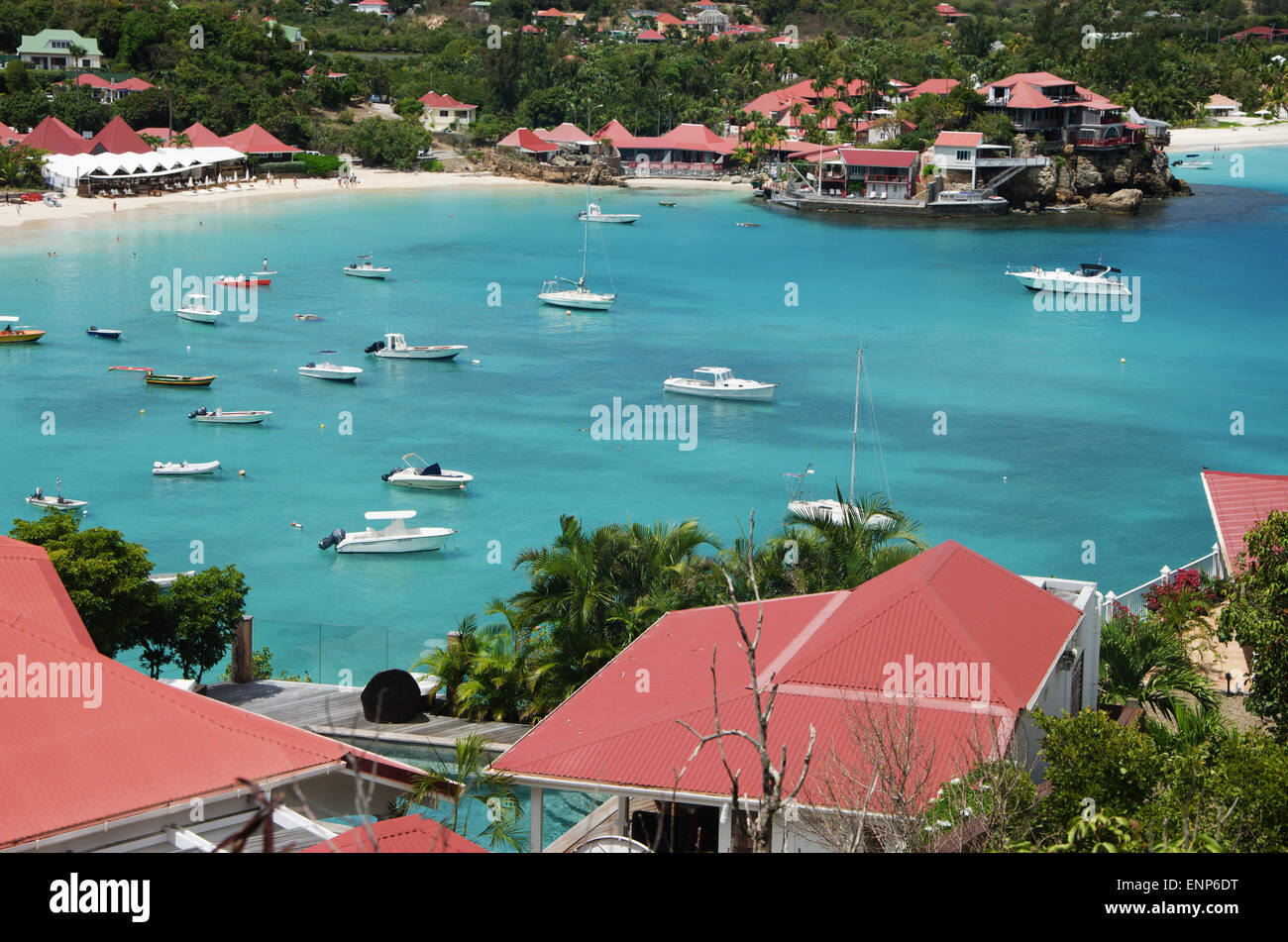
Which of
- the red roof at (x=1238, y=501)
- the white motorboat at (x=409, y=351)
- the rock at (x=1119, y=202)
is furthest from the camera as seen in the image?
the rock at (x=1119, y=202)

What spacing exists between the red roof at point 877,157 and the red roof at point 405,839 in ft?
313

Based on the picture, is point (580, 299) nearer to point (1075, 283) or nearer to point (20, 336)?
point (20, 336)

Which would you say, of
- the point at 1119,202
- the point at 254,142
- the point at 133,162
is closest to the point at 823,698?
the point at 133,162

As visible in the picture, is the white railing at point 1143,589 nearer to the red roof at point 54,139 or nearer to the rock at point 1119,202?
the rock at point 1119,202

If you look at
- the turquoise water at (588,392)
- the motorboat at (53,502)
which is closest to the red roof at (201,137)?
the turquoise water at (588,392)

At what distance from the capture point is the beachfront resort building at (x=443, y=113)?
380 ft

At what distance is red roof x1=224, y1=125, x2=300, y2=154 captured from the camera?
98.9 m

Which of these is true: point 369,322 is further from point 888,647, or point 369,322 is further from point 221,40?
point 221,40

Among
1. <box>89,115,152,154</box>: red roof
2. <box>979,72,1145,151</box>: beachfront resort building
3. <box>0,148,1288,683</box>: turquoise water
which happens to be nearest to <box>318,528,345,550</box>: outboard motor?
<box>0,148,1288,683</box>: turquoise water

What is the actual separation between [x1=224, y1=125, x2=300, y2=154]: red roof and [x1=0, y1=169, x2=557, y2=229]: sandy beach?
2.51 m

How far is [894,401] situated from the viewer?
49062 millimetres

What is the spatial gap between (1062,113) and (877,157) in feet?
44.1

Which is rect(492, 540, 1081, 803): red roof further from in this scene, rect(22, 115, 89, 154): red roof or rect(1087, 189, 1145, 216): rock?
rect(1087, 189, 1145, 216): rock

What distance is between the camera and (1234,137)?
130m
